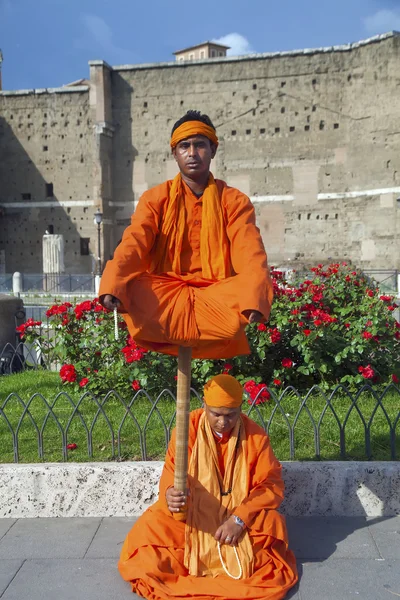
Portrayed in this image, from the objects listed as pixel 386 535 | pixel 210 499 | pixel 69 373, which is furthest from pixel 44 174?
pixel 386 535

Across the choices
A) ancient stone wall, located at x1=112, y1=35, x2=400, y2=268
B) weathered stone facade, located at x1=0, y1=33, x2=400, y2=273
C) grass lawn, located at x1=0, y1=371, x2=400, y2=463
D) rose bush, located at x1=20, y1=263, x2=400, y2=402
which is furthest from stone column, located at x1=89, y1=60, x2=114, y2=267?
grass lawn, located at x1=0, y1=371, x2=400, y2=463

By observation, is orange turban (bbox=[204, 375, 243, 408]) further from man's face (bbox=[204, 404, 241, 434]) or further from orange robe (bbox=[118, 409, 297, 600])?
orange robe (bbox=[118, 409, 297, 600])

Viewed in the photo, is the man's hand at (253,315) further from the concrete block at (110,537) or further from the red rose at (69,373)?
the red rose at (69,373)

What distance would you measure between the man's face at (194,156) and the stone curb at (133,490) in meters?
1.87

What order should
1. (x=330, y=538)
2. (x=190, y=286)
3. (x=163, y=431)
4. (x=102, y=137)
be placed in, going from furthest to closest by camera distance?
1. (x=102, y=137)
2. (x=163, y=431)
3. (x=330, y=538)
4. (x=190, y=286)

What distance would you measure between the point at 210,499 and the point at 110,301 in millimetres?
1214

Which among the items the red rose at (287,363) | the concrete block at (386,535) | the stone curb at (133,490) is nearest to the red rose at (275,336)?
the red rose at (287,363)

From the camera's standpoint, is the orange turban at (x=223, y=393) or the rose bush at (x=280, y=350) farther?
the rose bush at (x=280, y=350)

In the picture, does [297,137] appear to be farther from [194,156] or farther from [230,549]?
[230,549]

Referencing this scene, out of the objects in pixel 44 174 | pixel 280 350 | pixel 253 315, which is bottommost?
pixel 280 350

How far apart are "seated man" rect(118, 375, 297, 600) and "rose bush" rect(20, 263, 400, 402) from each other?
212cm

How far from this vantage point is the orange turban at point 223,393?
308 cm

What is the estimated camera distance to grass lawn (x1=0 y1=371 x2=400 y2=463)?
13.5 ft

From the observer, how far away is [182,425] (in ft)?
9.92
